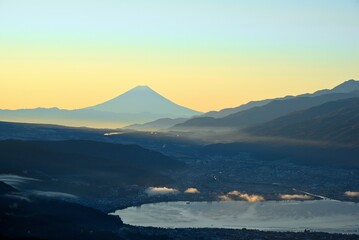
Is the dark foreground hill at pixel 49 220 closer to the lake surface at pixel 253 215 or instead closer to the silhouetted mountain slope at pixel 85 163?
the lake surface at pixel 253 215

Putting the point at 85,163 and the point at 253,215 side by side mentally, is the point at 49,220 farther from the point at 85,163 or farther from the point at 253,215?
the point at 85,163

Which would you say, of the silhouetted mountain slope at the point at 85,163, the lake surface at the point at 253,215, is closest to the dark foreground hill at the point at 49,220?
the lake surface at the point at 253,215

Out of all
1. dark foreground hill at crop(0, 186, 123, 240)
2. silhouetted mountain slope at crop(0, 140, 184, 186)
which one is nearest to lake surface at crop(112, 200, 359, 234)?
dark foreground hill at crop(0, 186, 123, 240)

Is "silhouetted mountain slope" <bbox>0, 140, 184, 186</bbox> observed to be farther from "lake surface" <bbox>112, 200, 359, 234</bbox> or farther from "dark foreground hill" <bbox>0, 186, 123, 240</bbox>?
"dark foreground hill" <bbox>0, 186, 123, 240</bbox>

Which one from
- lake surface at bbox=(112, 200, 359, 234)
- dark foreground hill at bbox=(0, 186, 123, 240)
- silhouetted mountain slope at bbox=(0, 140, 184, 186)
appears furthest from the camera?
silhouetted mountain slope at bbox=(0, 140, 184, 186)

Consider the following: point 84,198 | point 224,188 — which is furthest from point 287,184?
point 84,198

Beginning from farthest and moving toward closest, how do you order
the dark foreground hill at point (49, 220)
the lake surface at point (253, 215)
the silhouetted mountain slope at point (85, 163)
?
the silhouetted mountain slope at point (85, 163), the lake surface at point (253, 215), the dark foreground hill at point (49, 220)

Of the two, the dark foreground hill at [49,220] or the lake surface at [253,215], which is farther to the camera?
the lake surface at [253,215]
